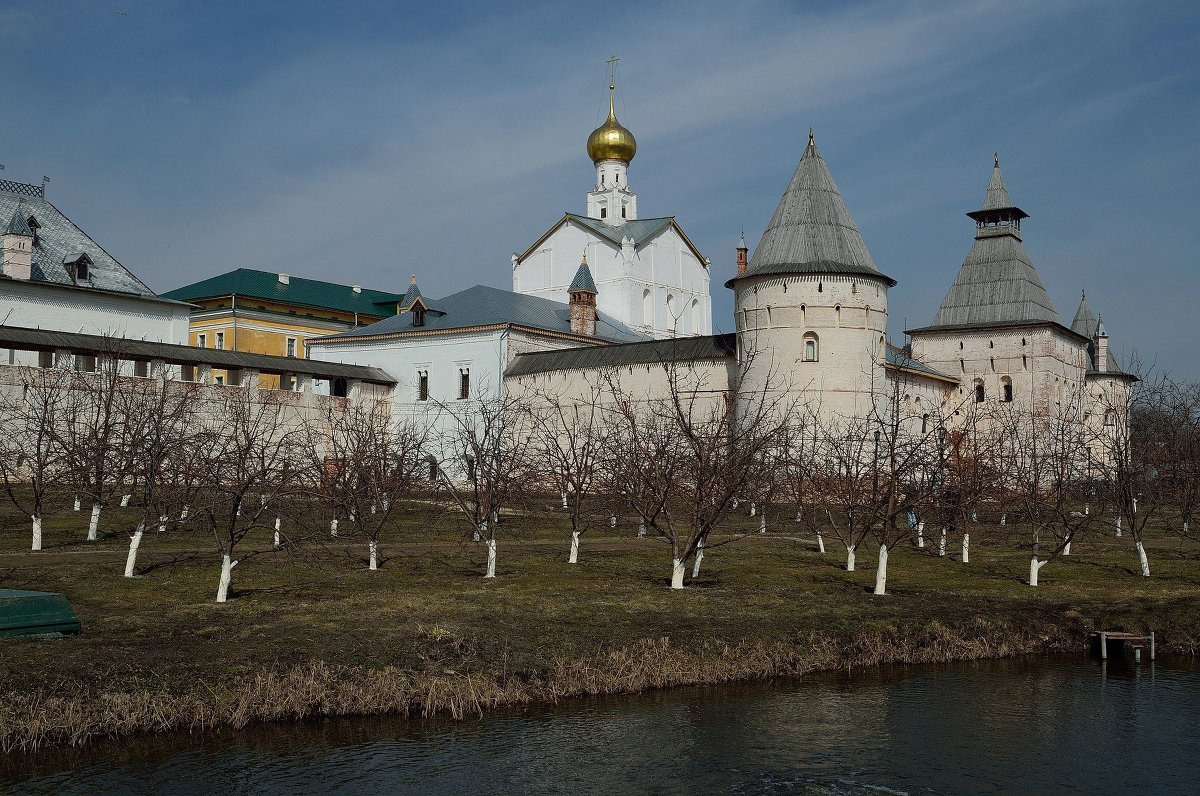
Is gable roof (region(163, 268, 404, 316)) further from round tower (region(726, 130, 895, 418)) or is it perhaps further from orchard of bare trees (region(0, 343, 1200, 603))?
round tower (region(726, 130, 895, 418))

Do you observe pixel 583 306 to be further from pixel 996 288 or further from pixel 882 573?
pixel 882 573

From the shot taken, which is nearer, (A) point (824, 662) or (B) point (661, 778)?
(B) point (661, 778)

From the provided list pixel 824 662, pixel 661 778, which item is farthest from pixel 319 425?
pixel 661 778

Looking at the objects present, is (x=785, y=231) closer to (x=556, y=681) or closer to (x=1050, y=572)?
(x=1050, y=572)

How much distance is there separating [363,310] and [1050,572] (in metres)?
43.7

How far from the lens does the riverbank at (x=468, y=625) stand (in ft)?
37.9

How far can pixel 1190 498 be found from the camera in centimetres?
2333

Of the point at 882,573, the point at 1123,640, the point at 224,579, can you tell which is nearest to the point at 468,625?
the point at 224,579

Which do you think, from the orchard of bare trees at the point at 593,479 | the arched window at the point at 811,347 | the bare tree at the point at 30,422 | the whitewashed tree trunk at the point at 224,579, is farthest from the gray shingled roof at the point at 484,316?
the whitewashed tree trunk at the point at 224,579

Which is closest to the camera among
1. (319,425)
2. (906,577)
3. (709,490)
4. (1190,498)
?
(709,490)

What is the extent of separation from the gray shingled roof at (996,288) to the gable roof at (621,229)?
14131mm

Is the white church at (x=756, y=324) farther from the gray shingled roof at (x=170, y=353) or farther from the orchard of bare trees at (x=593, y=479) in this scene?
the gray shingled roof at (x=170, y=353)

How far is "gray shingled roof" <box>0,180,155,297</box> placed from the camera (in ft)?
127

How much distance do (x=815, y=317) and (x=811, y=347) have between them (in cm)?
80
